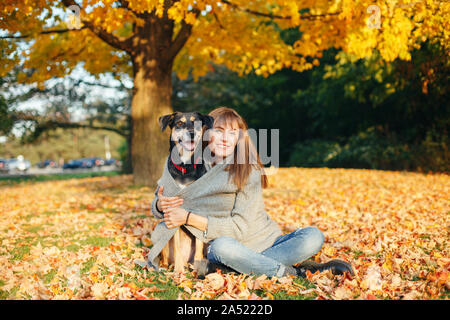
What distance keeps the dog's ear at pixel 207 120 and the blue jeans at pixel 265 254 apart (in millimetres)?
1045

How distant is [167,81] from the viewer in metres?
8.50

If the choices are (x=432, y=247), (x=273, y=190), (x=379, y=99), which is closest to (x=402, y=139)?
(x=379, y=99)

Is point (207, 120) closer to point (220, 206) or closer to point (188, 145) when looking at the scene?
point (188, 145)

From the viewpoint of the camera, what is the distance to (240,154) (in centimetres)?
315

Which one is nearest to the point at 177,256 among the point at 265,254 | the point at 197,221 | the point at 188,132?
the point at 197,221

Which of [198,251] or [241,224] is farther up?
[241,224]

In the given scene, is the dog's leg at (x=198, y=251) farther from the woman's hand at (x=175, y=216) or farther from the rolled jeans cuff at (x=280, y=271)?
the rolled jeans cuff at (x=280, y=271)

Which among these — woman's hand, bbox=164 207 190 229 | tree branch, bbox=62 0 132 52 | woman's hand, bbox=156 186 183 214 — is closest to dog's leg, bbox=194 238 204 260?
woman's hand, bbox=164 207 190 229

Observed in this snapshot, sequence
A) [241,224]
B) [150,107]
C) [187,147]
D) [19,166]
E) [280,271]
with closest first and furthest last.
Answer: [280,271] → [241,224] → [187,147] → [150,107] → [19,166]

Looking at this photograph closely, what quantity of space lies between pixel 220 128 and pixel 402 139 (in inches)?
520

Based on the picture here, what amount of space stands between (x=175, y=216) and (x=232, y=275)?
26.9 inches

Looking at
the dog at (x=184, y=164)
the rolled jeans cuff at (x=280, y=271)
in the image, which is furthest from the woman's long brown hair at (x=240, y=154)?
the rolled jeans cuff at (x=280, y=271)

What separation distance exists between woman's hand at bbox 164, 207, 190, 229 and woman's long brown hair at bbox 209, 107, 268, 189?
1.69 ft

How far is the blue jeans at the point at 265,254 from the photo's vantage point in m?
2.96
